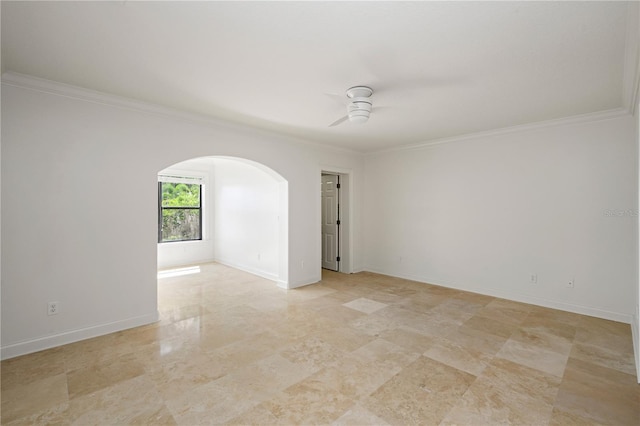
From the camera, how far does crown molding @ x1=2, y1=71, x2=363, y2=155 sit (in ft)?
9.52

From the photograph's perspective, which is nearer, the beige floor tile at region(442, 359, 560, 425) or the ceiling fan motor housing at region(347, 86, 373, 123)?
the beige floor tile at region(442, 359, 560, 425)

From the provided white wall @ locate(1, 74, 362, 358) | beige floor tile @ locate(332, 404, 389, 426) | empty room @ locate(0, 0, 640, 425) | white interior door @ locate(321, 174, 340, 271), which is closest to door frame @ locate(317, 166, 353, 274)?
white interior door @ locate(321, 174, 340, 271)

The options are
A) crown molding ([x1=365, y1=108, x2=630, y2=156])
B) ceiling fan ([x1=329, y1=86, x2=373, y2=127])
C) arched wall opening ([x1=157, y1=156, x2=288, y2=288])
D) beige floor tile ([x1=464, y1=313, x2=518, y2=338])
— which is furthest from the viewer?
arched wall opening ([x1=157, y1=156, x2=288, y2=288])

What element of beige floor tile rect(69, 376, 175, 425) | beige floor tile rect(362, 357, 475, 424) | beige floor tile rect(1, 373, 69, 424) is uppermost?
beige floor tile rect(1, 373, 69, 424)

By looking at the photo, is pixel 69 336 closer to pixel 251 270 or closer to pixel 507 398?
pixel 251 270

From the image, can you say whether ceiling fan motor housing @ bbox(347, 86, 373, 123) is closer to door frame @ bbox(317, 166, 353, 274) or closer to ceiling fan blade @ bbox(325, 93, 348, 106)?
ceiling fan blade @ bbox(325, 93, 348, 106)

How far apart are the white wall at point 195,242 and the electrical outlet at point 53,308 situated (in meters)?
3.99

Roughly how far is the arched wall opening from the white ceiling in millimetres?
1886

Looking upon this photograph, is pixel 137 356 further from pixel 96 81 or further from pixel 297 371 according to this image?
pixel 96 81

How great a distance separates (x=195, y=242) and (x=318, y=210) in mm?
3654

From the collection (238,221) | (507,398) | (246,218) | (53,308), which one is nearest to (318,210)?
(246,218)

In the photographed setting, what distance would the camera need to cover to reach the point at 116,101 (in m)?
3.41

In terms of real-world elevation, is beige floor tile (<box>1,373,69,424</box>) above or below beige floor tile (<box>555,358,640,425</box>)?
above

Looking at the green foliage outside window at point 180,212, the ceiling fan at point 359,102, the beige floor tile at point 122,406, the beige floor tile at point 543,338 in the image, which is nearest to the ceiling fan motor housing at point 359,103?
the ceiling fan at point 359,102
